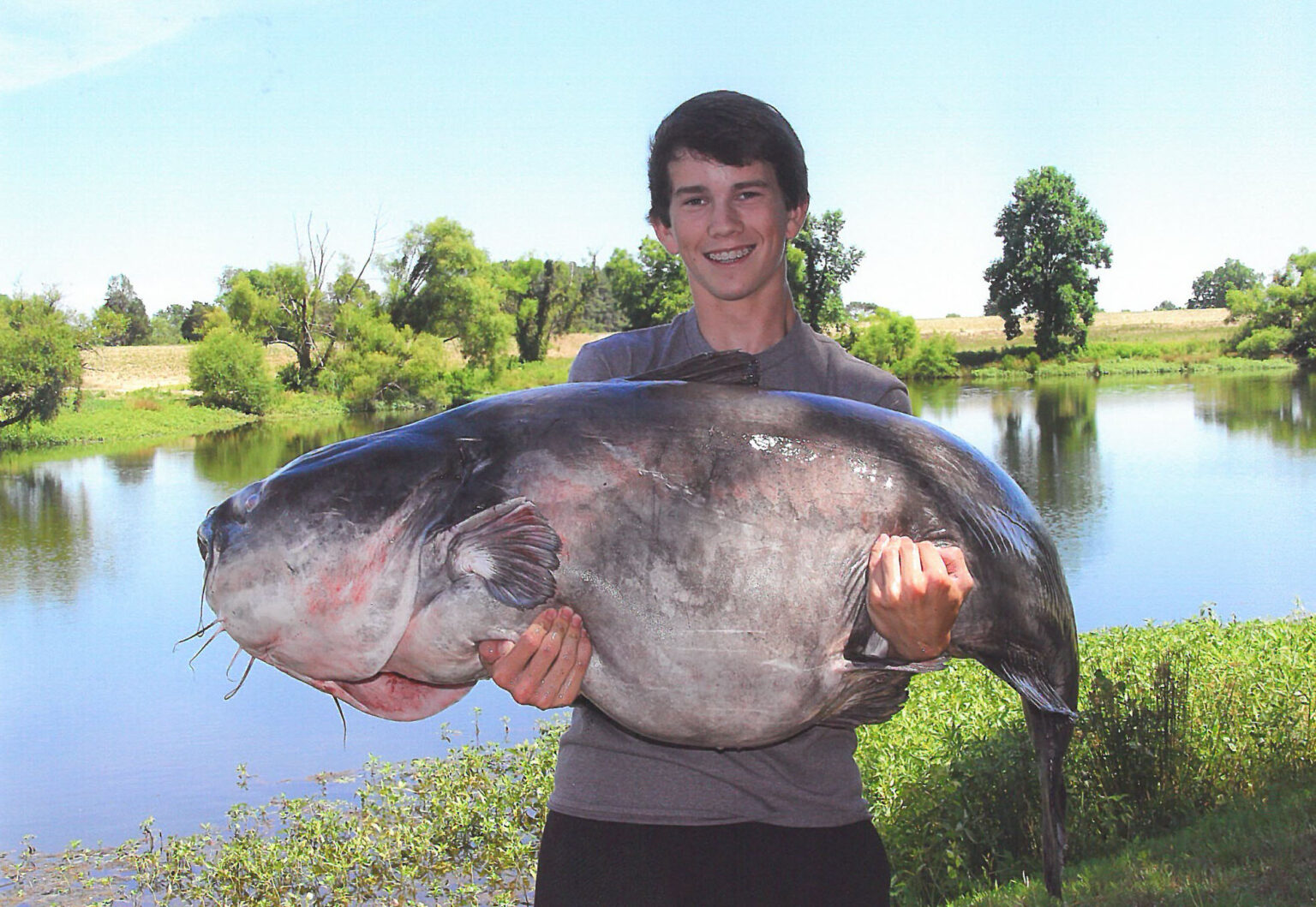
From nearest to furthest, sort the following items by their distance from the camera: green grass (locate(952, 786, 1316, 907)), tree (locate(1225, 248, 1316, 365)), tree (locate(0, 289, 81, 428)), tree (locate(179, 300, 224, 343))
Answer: green grass (locate(952, 786, 1316, 907)) < tree (locate(0, 289, 81, 428)) < tree (locate(1225, 248, 1316, 365)) < tree (locate(179, 300, 224, 343))

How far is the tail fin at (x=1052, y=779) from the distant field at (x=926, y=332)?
165 feet

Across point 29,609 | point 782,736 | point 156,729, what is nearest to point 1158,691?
point 782,736

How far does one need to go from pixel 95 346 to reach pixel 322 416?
9.58 meters

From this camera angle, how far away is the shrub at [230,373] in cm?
5062

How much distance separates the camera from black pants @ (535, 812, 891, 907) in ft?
7.70

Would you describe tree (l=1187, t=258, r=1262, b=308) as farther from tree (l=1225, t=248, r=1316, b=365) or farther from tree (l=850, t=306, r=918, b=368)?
tree (l=850, t=306, r=918, b=368)

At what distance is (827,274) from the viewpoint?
6919 centimetres

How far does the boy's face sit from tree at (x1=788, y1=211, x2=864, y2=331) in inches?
2574

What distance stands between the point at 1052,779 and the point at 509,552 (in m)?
1.43

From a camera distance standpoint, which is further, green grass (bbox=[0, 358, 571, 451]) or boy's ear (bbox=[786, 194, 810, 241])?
green grass (bbox=[0, 358, 571, 451])

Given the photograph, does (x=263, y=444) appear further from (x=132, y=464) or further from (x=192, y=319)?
(x=192, y=319)

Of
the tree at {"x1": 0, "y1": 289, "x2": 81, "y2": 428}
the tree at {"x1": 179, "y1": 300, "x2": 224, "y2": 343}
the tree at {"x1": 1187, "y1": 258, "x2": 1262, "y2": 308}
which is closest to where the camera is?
the tree at {"x1": 0, "y1": 289, "x2": 81, "y2": 428}

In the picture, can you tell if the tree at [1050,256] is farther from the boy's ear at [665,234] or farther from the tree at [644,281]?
the boy's ear at [665,234]

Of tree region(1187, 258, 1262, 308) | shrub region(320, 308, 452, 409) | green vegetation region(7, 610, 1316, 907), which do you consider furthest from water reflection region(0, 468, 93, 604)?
tree region(1187, 258, 1262, 308)
